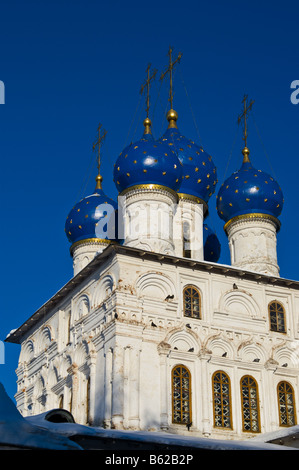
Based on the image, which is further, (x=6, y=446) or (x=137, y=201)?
Result: (x=137, y=201)

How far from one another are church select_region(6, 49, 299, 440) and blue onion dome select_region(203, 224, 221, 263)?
130 centimetres

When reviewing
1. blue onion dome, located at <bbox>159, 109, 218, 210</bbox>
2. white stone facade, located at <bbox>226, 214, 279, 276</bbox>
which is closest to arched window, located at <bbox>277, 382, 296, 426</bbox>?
white stone facade, located at <bbox>226, 214, 279, 276</bbox>

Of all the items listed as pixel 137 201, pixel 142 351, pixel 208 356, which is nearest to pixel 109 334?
pixel 142 351

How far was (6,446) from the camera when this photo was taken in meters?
8.05

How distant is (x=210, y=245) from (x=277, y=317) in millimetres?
4955

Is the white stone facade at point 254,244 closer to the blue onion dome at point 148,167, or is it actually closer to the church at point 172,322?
the church at point 172,322

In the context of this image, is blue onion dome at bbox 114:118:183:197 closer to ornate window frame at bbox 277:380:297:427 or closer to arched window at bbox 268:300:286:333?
arched window at bbox 268:300:286:333

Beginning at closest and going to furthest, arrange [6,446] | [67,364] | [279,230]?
[6,446], [67,364], [279,230]

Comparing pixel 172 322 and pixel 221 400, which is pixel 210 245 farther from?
pixel 221 400

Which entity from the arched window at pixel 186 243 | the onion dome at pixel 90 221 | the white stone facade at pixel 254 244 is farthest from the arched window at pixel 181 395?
the onion dome at pixel 90 221

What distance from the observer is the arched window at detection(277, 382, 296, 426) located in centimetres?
1806
